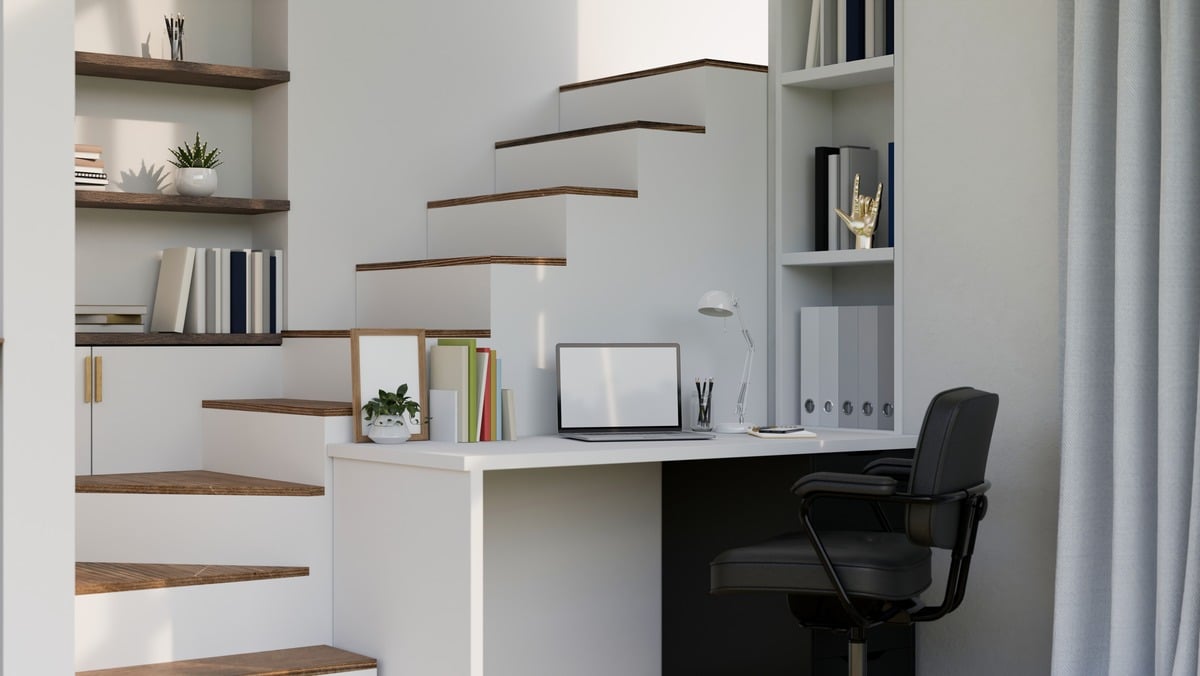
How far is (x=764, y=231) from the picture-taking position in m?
4.62

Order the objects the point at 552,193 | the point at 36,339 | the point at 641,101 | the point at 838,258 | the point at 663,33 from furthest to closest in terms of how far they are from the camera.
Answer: the point at 663,33, the point at 641,101, the point at 838,258, the point at 552,193, the point at 36,339

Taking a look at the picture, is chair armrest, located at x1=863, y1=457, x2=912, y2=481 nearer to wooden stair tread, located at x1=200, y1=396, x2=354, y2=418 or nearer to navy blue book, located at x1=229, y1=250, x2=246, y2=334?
wooden stair tread, located at x1=200, y1=396, x2=354, y2=418

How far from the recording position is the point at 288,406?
154 inches

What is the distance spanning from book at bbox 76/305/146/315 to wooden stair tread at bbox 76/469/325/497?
1.54ft

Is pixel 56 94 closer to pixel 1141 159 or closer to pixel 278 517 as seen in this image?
pixel 278 517

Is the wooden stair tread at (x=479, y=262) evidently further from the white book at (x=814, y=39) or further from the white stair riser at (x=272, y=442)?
the white book at (x=814, y=39)

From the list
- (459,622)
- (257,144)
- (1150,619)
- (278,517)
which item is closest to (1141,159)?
(1150,619)

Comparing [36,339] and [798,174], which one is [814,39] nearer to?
[798,174]

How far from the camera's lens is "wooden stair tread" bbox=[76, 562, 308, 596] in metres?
3.54

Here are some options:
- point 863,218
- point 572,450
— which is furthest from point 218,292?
point 863,218

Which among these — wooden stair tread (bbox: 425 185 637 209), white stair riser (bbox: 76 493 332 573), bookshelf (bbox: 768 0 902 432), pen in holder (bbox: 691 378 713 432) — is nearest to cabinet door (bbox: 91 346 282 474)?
white stair riser (bbox: 76 493 332 573)

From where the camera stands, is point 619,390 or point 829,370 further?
point 829,370

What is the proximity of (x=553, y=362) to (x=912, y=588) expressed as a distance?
4.14 feet

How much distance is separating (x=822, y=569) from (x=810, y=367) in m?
1.34
